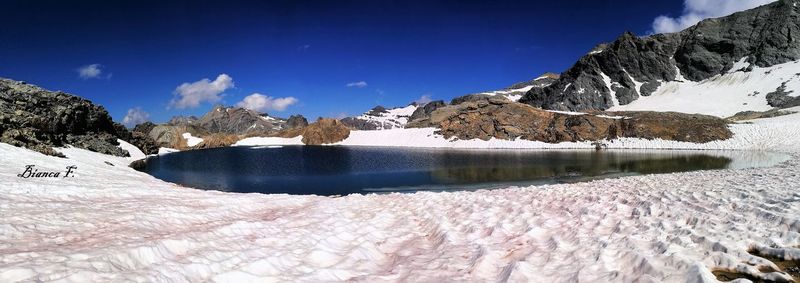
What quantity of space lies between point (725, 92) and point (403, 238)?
143707 millimetres

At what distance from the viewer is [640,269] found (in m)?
6.54

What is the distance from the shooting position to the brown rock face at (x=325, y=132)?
12738cm

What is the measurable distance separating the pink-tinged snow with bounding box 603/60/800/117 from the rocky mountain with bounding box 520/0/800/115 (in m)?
1.64

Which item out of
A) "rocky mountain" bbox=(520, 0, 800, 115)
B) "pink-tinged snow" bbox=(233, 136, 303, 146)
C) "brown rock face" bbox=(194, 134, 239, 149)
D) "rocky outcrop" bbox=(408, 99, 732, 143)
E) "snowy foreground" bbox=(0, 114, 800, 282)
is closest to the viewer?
"snowy foreground" bbox=(0, 114, 800, 282)

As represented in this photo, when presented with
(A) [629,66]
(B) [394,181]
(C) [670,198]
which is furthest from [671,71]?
(C) [670,198]

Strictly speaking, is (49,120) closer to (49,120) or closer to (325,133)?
(49,120)

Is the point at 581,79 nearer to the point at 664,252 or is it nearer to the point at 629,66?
the point at 629,66

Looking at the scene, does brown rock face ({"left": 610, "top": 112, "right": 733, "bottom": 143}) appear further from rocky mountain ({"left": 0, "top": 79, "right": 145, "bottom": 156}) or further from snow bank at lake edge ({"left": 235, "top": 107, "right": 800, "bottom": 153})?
rocky mountain ({"left": 0, "top": 79, "right": 145, "bottom": 156})

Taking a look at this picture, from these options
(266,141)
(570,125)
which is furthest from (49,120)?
(266,141)

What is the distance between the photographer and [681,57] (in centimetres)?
14125

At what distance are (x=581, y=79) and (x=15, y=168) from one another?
15041 centimetres

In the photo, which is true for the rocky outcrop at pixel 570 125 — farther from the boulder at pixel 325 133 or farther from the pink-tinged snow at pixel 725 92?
the boulder at pixel 325 133

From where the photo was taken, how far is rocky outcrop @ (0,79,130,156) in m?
28.4

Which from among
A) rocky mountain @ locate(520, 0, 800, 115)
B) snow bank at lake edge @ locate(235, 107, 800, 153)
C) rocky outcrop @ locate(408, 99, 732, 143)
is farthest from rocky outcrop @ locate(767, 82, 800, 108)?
rocky outcrop @ locate(408, 99, 732, 143)
